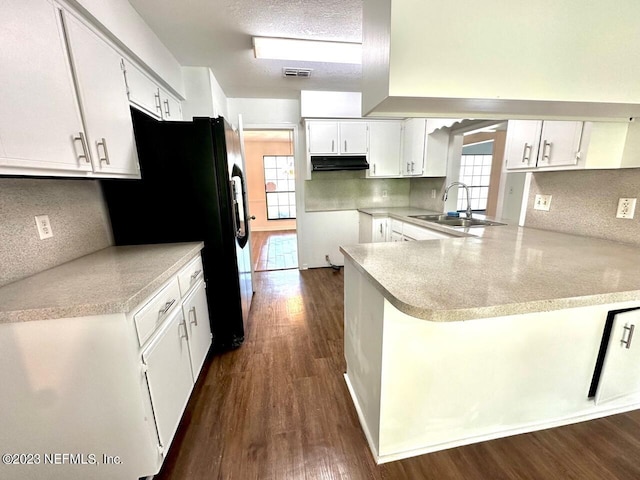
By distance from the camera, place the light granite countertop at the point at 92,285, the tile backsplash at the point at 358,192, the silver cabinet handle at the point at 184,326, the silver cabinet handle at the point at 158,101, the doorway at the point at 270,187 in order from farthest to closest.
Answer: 1. the doorway at the point at 270,187
2. the tile backsplash at the point at 358,192
3. the silver cabinet handle at the point at 158,101
4. the silver cabinet handle at the point at 184,326
5. the light granite countertop at the point at 92,285

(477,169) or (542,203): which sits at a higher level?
(477,169)

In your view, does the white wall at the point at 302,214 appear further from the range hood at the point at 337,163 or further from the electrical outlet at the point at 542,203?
the electrical outlet at the point at 542,203

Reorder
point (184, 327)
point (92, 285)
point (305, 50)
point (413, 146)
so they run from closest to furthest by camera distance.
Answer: point (92, 285) < point (184, 327) < point (305, 50) < point (413, 146)

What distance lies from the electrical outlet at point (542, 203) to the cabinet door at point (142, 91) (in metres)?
2.95

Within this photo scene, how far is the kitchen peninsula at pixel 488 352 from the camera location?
1068 millimetres

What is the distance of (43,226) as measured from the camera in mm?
1355

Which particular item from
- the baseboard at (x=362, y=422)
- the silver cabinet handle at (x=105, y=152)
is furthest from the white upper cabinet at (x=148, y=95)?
the baseboard at (x=362, y=422)

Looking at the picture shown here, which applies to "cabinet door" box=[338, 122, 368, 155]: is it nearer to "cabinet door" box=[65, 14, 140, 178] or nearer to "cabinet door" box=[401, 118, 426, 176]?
→ "cabinet door" box=[401, 118, 426, 176]

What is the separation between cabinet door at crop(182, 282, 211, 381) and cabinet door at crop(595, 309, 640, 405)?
2.14 metres

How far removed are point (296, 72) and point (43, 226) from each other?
243 cm

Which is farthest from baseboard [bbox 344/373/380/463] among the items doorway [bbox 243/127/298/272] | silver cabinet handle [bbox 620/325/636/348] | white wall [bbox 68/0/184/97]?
doorway [bbox 243/127/298/272]

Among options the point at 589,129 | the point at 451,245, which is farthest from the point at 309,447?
the point at 589,129

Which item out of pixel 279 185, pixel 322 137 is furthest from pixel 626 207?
pixel 279 185

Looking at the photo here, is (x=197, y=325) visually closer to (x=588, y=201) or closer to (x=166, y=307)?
(x=166, y=307)
